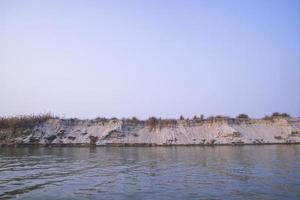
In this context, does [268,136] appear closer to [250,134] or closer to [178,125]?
[250,134]

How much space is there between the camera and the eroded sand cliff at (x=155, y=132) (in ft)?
164

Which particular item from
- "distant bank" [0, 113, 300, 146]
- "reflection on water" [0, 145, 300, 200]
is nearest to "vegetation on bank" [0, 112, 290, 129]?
"distant bank" [0, 113, 300, 146]

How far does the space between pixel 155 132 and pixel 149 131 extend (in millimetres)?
1088

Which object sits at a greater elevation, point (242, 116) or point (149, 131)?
point (242, 116)

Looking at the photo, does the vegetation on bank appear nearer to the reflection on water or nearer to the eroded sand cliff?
the eroded sand cliff

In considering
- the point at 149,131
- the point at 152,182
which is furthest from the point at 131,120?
the point at 152,182

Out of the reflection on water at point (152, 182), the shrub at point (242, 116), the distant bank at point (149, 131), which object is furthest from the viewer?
the shrub at point (242, 116)

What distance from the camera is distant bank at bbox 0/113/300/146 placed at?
49.9 m

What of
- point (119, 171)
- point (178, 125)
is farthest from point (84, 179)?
point (178, 125)

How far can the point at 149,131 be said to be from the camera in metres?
53.6

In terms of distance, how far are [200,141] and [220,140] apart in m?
3.18

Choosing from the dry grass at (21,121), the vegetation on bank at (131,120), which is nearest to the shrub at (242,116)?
the vegetation on bank at (131,120)

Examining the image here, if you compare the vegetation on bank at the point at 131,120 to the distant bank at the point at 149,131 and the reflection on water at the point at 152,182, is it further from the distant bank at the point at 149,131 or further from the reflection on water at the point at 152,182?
the reflection on water at the point at 152,182

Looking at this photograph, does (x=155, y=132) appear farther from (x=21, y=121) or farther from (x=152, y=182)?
(x=152, y=182)
